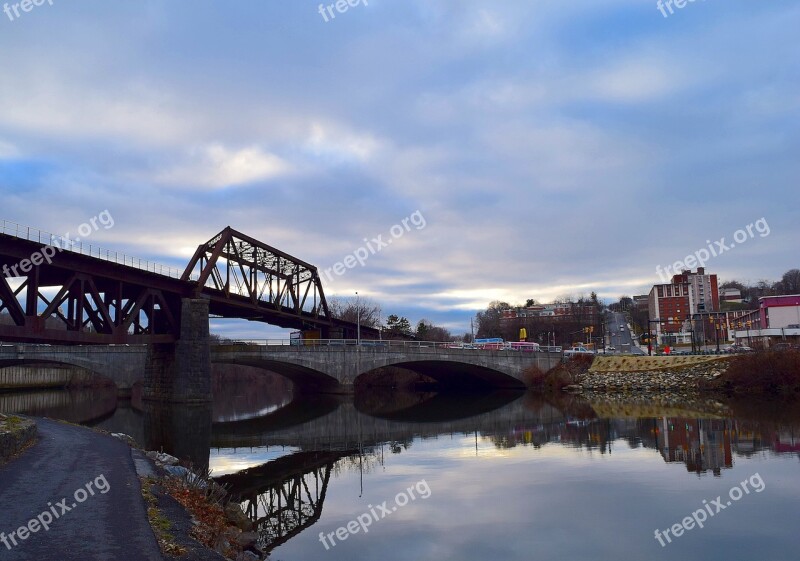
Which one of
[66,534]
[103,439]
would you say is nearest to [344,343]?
[103,439]

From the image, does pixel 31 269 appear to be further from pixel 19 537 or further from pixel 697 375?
pixel 697 375

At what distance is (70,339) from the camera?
1826 inches

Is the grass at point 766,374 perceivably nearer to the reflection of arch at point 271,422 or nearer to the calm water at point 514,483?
the calm water at point 514,483

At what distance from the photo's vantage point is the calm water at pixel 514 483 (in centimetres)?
1658

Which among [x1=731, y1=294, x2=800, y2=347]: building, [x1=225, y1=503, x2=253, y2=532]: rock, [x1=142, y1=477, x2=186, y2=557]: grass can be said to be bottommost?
[x1=225, y1=503, x2=253, y2=532]: rock

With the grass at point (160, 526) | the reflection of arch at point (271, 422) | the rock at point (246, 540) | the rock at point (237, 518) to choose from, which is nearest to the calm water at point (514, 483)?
the reflection of arch at point (271, 422)

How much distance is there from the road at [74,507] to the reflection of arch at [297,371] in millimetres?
47498

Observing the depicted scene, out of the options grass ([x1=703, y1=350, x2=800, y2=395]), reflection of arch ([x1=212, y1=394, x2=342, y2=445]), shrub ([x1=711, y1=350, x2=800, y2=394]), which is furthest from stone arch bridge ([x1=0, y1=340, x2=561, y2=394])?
shrub ([x1=711, y1=350, x2=800, y2=394])

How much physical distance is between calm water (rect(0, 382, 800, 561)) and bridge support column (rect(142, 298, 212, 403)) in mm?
11396

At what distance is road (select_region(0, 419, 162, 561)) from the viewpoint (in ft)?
37.2

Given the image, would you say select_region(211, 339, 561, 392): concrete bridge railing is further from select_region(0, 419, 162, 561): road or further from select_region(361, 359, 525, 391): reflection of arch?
select_region(0, 419, 162, 561): road

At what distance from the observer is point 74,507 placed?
14414mm

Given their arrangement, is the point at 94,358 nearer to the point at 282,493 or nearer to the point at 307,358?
the point at 307,358

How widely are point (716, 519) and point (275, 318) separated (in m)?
68.1
